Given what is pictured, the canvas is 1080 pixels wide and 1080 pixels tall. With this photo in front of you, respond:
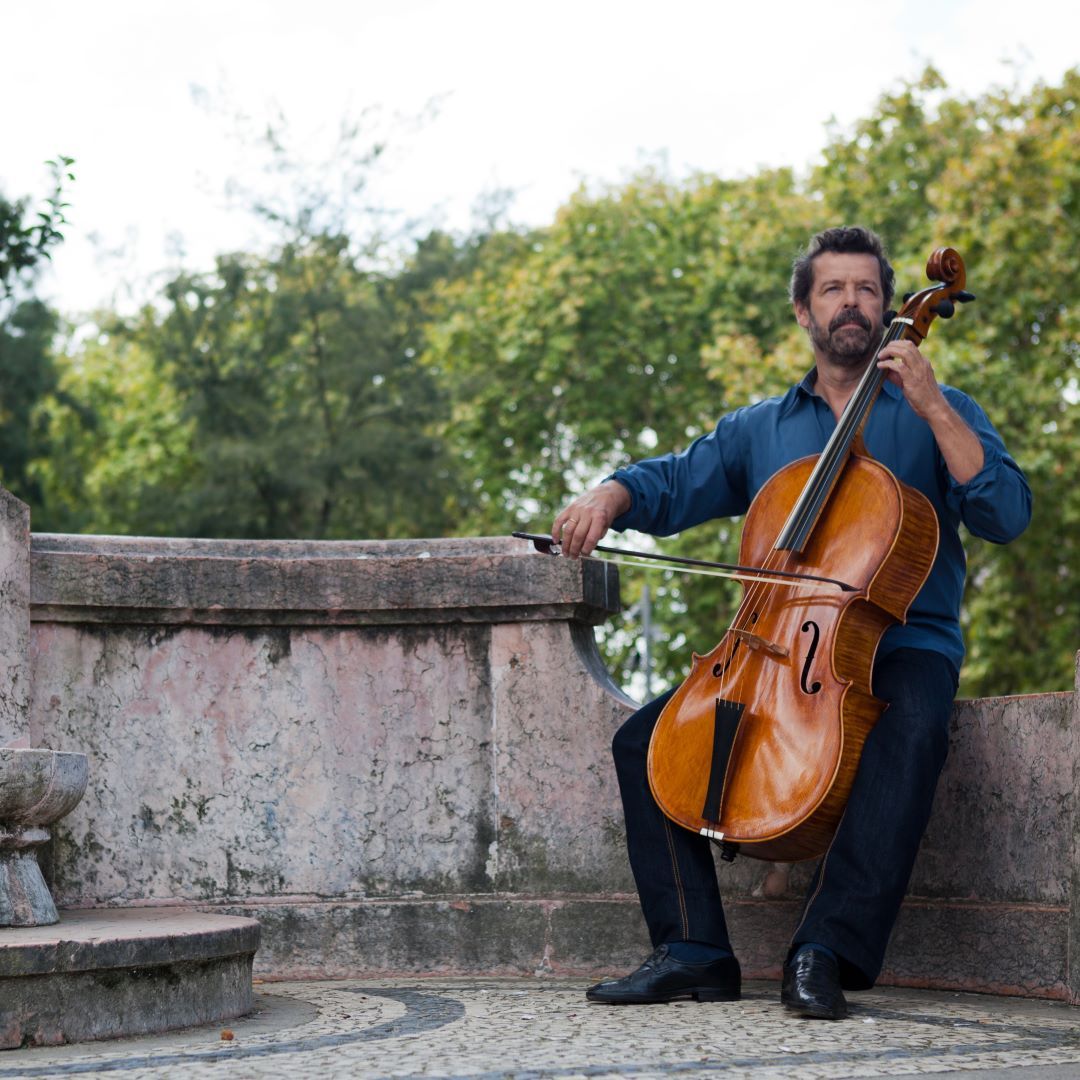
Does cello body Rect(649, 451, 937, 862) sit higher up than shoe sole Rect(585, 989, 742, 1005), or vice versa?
cello body Rect(649, 451, 937, 862)

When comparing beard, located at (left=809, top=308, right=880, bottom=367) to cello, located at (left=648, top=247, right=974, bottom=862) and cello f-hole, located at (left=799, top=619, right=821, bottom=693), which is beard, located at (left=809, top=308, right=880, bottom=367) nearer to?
cello, located at (left=648, top=247, right=974, bottom=862)

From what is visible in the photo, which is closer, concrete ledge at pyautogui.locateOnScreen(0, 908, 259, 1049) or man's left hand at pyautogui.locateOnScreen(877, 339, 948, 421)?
concrete ledge at pyautogui.locateOnScreen(0, 908, 259, 1049)

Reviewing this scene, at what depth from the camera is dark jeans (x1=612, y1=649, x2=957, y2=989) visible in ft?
11.5

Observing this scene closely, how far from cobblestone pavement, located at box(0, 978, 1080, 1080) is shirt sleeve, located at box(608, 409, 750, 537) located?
48.3 inches

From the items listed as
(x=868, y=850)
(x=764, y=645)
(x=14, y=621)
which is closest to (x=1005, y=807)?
(x=868, y=850)

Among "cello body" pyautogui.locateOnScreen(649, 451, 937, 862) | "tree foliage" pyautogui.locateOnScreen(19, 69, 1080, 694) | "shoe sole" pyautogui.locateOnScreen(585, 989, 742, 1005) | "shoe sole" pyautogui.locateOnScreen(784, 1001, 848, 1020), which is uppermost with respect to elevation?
"tree foliage" pyautogui.locateOnScreen(19, 69, 1080, 694)

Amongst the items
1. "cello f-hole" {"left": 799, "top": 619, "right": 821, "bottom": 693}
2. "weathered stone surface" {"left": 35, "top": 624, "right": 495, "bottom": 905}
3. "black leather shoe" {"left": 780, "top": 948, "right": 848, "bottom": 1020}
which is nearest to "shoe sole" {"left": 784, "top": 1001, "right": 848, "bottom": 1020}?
"black leather shoe" {"left": 780, "top": 948, "right": 848, "bottom": 1020}

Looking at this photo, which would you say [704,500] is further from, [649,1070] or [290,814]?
[649,1070]

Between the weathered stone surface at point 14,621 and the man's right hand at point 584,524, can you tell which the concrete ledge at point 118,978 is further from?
the man's right hand at point 584,524

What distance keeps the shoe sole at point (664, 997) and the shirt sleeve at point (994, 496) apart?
1.21m

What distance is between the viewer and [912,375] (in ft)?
12.0

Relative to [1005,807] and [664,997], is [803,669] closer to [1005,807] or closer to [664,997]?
[664,997]

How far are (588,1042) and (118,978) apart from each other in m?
1.02

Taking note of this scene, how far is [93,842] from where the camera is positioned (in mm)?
4602
